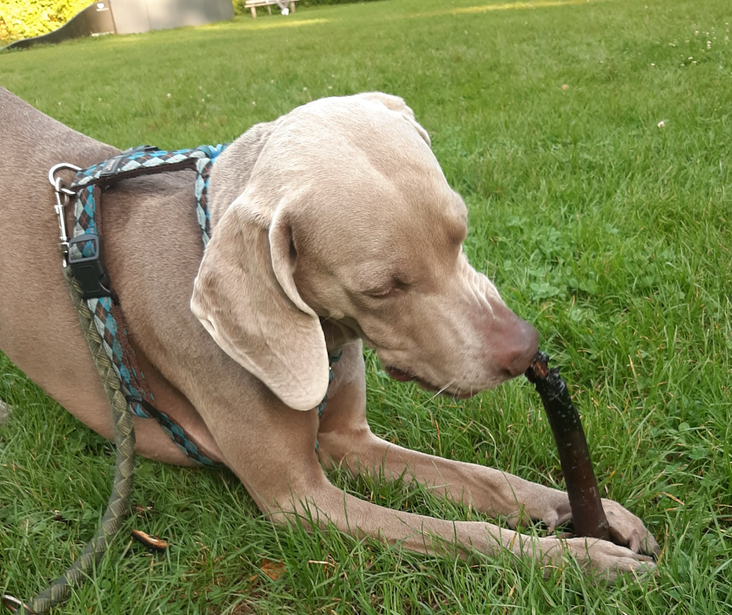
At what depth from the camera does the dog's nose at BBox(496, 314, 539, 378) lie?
1.75 meters

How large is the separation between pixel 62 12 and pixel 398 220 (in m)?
31.2

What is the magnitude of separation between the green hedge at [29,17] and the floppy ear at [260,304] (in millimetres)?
29893

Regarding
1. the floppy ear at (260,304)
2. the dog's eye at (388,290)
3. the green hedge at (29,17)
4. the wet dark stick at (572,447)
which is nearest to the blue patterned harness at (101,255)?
the floppy ear at (260,304)

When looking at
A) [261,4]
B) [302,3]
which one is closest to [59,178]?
[261,4]

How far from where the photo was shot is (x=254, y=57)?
11086mm

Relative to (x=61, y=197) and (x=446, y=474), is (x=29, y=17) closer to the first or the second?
(x=61, y=197)

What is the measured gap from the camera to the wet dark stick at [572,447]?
1773mm

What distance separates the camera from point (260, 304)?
1.76 metres

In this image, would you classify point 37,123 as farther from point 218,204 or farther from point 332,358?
point 332,358

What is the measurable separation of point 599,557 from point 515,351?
584mm

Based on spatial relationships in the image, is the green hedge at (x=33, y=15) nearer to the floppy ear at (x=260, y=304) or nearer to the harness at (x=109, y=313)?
the harness at (x=109, y=313)

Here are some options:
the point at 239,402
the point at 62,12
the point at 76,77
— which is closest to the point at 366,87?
the point at 239,402

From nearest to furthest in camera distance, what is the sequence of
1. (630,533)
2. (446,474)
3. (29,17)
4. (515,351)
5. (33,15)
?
(515,351) → (630,533) → (446,474) → (29,17) → (33,15)

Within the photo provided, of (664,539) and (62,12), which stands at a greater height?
(62,12)
